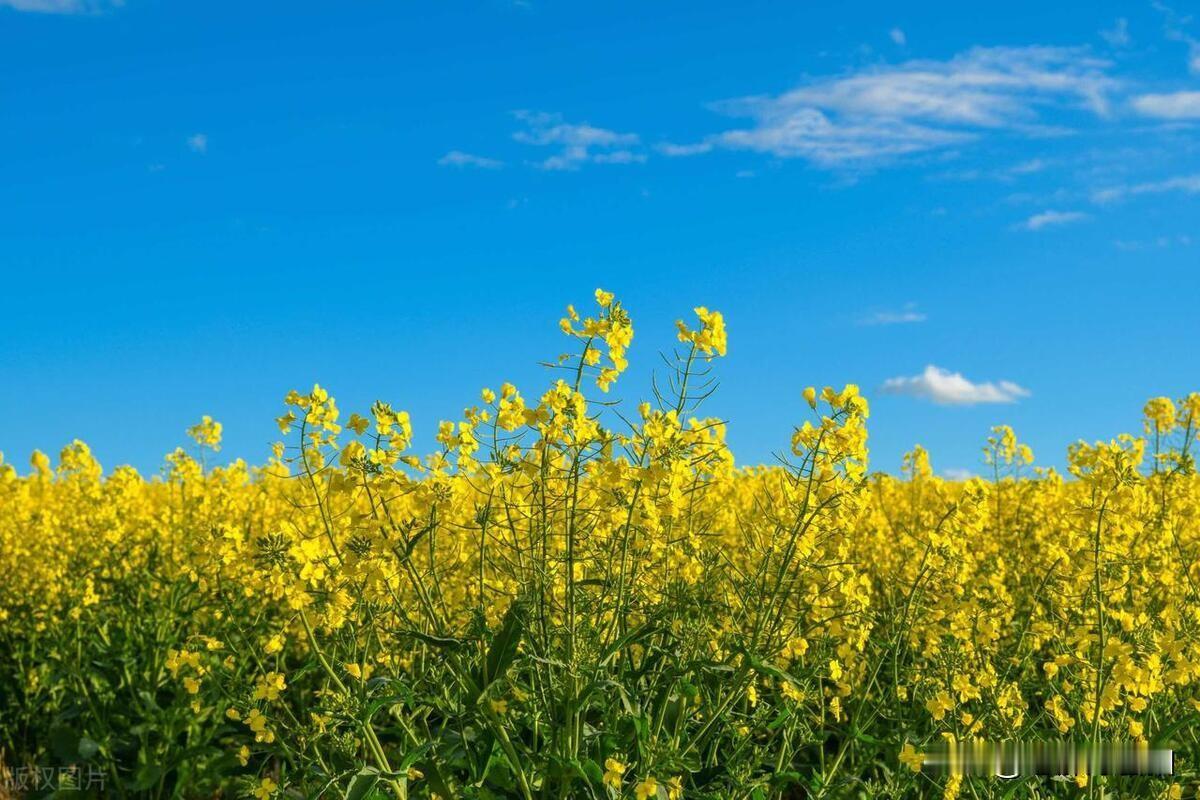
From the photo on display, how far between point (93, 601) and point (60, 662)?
A: 0.41 m

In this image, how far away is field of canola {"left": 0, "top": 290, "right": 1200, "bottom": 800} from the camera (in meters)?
3.77

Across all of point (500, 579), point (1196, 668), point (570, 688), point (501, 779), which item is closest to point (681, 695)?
point (570, 688)

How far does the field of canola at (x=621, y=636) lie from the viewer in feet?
12.4

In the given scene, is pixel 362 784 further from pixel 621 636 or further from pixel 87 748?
pixel 87 748

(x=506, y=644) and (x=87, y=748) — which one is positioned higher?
(x=506, y=644)

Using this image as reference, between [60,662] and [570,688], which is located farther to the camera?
[60,662]

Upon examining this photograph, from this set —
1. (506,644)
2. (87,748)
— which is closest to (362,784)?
(506,644)

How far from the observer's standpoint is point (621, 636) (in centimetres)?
398

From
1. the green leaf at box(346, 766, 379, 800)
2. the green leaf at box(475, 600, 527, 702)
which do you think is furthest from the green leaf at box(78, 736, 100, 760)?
the green leaf at box(475, 600, 527, 702)

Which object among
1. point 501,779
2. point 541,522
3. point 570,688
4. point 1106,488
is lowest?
point 501,779

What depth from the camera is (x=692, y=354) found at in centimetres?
387

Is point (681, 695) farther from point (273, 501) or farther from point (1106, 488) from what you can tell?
point (273, 501)

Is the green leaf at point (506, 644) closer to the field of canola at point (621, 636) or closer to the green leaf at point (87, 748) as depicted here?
the field of canola at point (621, 636)

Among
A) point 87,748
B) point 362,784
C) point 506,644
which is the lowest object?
point 87,748
